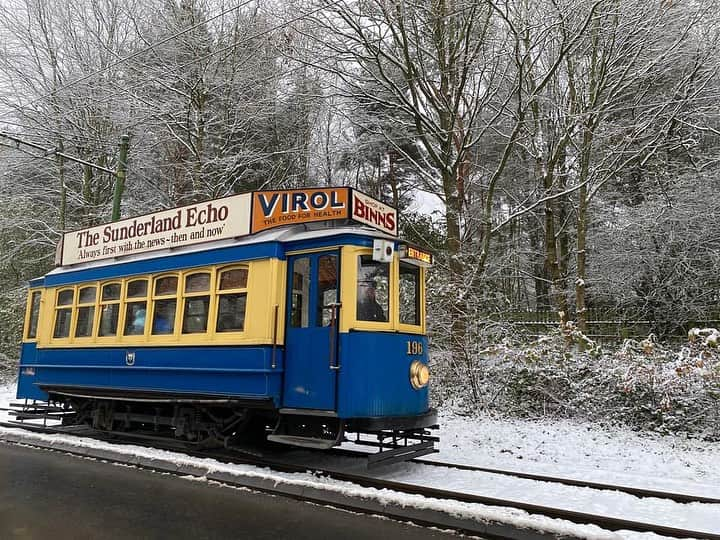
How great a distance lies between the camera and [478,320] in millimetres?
11273

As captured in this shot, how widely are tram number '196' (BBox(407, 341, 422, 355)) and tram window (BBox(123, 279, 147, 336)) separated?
4010 millimetres

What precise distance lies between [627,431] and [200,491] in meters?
6.63

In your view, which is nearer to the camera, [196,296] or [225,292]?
[225,292]

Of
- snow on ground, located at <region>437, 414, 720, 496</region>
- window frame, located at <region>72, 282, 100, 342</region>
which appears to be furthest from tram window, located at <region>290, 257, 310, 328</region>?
window frame, located at <region>72, 282, 100, 342</region>

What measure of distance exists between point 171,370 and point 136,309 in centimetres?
139

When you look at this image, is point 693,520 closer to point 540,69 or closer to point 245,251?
point 245,251

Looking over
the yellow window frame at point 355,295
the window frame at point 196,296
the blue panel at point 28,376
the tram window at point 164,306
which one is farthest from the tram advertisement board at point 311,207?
the blue panel at point 28,376

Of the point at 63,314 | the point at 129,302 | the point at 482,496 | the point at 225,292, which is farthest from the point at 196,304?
the point at 482,496

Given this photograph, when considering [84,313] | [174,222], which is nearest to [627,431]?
[174,222]

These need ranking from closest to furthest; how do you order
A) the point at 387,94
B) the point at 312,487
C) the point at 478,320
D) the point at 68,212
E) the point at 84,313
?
the point at 312,487
the point at 84,313
the point at 478,320
the point at 387,94
the point at 68,212

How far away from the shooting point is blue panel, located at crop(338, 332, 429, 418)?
249 inches

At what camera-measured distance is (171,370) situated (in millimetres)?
7793

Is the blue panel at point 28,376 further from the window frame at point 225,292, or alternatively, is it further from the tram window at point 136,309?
the window frame at point 225,292

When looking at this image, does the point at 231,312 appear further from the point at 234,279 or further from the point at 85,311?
the point at 85,311
